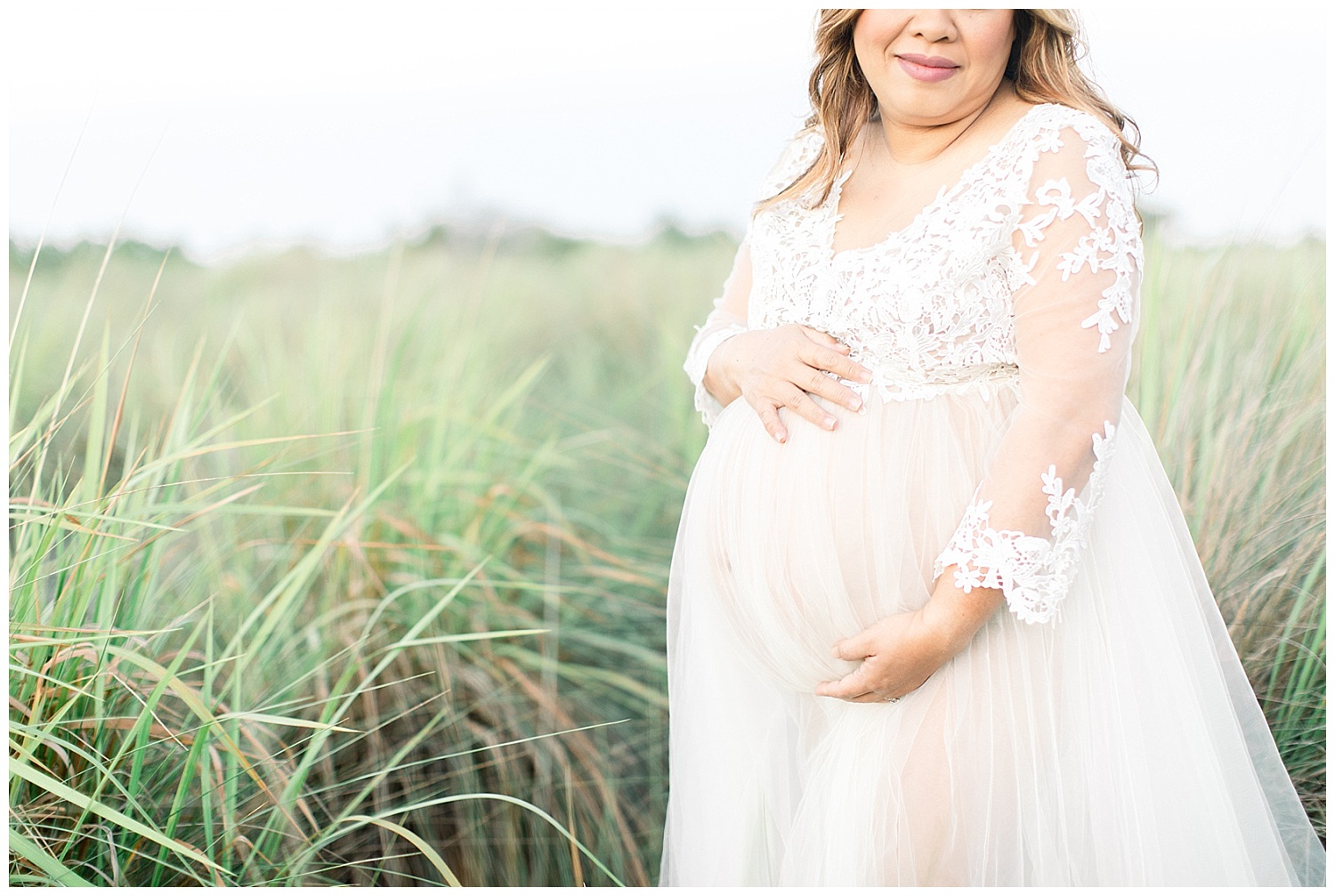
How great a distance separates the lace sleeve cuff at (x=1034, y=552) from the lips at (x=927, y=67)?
1.57 feet

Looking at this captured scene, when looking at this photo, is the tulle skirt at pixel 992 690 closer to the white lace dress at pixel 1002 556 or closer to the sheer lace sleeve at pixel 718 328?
the white lace dress at pixel 1002 556

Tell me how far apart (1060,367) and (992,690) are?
1.34 feet

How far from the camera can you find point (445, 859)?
6.12 feet

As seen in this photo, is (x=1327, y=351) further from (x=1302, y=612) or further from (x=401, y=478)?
(x=401, y=478)

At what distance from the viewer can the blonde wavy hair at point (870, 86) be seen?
3.82 feet

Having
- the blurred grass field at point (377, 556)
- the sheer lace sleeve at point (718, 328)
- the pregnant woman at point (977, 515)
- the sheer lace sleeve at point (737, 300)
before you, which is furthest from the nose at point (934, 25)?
the blurred grass field at point (377, 556)

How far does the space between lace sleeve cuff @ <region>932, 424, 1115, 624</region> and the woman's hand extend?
0.9 inches

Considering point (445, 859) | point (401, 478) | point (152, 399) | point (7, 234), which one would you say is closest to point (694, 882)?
point (445, 859)

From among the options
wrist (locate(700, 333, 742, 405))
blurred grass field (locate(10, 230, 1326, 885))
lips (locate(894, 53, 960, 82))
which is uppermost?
lips (locate(894, 53, 960, 82))

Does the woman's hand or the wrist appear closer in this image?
the woman's hand

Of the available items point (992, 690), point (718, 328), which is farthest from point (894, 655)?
point (718, 328)

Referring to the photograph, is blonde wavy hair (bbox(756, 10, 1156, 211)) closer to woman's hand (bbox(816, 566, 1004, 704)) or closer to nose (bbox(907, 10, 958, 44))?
nose (bbox(907, 10, 958, 44))

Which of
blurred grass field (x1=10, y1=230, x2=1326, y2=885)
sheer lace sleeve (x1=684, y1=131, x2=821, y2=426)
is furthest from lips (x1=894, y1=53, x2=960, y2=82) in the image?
blurred grass field (x1=10, y1=230, x2=1326, y2=885)

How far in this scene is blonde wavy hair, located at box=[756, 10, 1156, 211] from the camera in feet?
3.82
